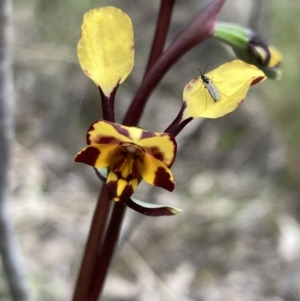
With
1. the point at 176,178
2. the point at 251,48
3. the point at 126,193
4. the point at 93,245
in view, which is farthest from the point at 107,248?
the point at 176,178

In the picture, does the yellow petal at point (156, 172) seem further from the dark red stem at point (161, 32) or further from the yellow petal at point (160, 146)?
the dark red stem at point (161, 32)

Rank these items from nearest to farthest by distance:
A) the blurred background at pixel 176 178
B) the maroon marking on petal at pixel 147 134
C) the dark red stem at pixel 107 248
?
1. the maroon marking on petal at pixel 147 134
2. the dark red stem at pixel 107 248
3. the blurred background at pixel 176 178

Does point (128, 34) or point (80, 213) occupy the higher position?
point (80, 213)

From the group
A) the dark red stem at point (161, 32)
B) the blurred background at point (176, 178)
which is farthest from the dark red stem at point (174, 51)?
the blurred background at point (176, 178)

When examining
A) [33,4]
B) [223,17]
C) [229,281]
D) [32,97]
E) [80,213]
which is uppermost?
[33,4]

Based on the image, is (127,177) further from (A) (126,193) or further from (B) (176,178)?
(B) (176,178)

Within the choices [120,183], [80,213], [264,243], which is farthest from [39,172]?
[120,183]

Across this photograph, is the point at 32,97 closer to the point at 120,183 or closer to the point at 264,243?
the point at 264,243
